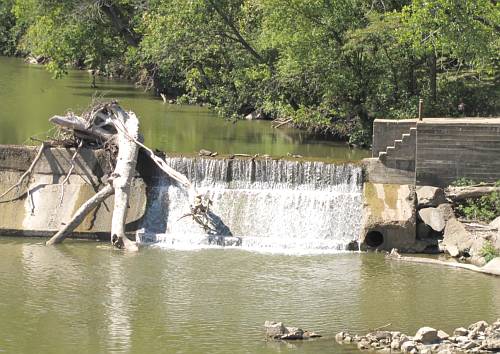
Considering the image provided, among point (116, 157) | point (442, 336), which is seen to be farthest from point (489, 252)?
point (116, 157)

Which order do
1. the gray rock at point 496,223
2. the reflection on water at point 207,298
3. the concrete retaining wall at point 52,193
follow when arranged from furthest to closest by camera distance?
the concrete retaining wall at point 52,193 < the gray rock at point 496,223 < the reflection on water at point 207,298

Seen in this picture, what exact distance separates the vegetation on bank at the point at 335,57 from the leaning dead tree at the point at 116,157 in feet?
22.2

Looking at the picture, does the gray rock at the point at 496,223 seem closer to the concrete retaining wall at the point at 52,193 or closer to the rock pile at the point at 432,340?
the rock pile at the point at 432,340

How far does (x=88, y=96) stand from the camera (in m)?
42.4

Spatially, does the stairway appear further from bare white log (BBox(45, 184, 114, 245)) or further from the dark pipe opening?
bare white log (BBox(45, 184, 114, 245))

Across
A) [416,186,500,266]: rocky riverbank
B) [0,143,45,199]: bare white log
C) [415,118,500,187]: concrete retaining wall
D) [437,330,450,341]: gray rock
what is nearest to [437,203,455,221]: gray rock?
[416,186,500,266]: rocky riverbank

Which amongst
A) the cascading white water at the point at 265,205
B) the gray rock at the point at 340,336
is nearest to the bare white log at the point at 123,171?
the cascading white water at the point at 265,205

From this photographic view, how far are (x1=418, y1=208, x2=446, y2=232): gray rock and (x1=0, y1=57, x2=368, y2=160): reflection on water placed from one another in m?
4.84

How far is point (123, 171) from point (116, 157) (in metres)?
1.16

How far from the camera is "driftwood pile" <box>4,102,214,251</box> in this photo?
23000 mm

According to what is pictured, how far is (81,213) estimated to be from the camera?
23156 millimetres

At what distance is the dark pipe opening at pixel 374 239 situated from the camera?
75.0ft

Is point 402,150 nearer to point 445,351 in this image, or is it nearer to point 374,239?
point 374,239

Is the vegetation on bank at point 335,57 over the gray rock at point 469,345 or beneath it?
over
